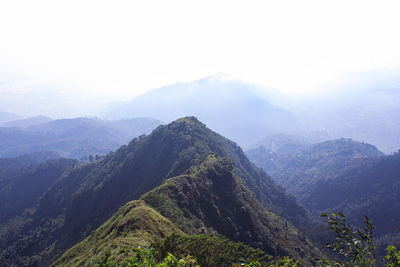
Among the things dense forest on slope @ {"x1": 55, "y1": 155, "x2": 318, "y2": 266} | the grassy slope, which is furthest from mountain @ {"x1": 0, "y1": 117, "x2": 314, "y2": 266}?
the grassy slope

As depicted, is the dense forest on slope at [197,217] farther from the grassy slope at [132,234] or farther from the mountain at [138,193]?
the mountain at [138,193]

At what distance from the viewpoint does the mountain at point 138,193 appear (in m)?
78.7

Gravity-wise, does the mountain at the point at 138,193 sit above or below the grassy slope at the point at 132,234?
below

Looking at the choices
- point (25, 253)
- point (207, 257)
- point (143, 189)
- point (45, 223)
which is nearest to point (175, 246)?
point (207, 257)

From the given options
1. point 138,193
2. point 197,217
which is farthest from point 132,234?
point 138,193

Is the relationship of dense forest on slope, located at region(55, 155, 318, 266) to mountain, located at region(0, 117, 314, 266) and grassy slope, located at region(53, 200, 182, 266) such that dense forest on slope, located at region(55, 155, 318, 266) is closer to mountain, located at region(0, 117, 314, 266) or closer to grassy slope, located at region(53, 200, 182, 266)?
grassy slope, located at region(53, 200, 182, 266)

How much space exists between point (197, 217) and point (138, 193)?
56877 millimetres

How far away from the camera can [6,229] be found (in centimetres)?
15025

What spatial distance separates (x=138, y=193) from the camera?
115 meters

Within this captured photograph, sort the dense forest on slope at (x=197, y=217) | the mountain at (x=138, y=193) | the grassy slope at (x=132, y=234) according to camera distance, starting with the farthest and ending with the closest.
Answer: the mountain at (x=138, y=193), the dense forest on slope at (x=197, y=217), the grassy slope at (x=132, y=234)

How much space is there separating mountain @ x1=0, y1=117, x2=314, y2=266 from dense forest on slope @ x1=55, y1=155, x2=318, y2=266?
40 cm

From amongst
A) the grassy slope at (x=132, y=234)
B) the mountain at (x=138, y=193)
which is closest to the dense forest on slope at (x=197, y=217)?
the grassy slope at (x=132, y=234)

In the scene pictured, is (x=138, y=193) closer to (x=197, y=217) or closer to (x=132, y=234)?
(x=197, y=217)

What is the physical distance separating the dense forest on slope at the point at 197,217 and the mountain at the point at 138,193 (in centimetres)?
40
